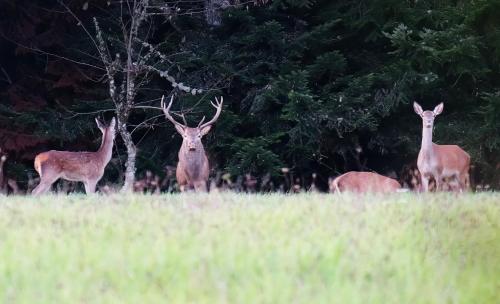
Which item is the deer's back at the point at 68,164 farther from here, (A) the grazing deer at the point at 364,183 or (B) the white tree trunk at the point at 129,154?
(A) the grazing deer at the point at 364,183

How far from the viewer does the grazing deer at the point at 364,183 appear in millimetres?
14211

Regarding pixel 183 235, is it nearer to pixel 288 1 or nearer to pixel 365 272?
pixel 365 272

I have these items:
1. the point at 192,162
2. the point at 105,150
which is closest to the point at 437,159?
the point at 192,162

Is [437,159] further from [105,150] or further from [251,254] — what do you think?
[251,254]

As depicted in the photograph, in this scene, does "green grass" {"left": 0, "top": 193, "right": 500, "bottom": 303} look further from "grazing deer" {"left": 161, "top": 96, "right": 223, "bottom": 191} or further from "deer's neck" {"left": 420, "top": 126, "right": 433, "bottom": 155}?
"deer's neck" {"left": 420, "top": 126, "right": 433, "bottom": 155}

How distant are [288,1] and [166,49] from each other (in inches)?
105

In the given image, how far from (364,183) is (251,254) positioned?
8.60 m

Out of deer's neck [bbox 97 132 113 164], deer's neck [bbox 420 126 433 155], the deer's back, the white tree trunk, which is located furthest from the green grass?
the white tree trunk

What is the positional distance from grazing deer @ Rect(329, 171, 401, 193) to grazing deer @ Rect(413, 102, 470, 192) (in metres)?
0.89

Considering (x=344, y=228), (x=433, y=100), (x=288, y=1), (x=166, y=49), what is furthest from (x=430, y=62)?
(x=344, y=228)

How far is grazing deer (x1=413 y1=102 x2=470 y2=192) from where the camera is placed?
15.2 m

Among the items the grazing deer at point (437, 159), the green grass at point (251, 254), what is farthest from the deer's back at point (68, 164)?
the green grass at point (251, 254)

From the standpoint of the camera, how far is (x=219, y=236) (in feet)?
21.5

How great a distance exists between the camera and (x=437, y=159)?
1524cm
